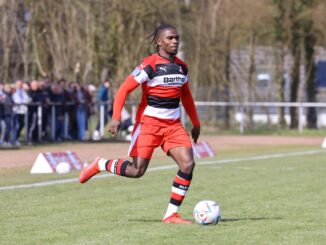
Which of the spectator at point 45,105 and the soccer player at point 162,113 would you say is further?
the spectator at point 45,105

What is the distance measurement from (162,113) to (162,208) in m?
1.90

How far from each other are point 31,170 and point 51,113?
32.2 feet

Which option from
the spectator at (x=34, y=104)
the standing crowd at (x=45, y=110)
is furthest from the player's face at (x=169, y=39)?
the spectator at (x=34, y=104)

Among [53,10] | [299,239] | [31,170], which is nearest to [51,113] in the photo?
[53,10]

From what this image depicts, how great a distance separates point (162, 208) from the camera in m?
12.6

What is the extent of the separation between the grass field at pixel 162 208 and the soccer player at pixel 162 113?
1.85ft

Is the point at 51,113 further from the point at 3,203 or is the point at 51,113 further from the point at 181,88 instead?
the point at 181,88

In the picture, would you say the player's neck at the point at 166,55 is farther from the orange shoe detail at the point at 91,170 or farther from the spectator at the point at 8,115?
the spectator at the point at 8,115

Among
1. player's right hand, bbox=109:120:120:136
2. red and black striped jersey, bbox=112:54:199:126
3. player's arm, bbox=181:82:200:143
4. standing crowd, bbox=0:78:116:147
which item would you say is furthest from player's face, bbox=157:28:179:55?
standing crowd, bbox=0:78:116:147

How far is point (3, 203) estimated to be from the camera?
13.3m

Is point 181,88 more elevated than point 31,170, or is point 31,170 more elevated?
point 181,88

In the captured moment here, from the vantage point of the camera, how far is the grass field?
973 centimetres

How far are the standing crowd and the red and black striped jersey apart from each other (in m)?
14.8

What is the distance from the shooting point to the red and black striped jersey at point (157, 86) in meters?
10.9
